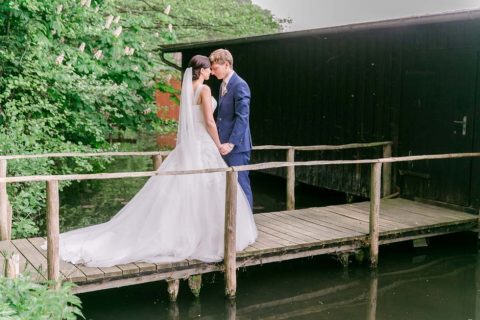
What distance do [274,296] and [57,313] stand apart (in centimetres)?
353

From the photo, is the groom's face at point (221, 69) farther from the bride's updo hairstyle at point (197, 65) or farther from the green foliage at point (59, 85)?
the green foliage at point (59, 85)

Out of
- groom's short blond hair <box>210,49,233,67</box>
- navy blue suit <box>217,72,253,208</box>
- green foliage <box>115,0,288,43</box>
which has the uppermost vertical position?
green foliage <box>115,0,288,43</box>

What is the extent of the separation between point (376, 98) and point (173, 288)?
6.10 meters

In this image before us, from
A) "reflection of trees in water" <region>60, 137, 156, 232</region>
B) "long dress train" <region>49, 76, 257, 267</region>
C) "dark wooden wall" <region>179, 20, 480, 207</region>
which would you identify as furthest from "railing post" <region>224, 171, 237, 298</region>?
"dark wooden wall" <region>179, 20, 480, 207</region>

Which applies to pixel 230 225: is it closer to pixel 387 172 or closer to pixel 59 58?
pixel 59 58

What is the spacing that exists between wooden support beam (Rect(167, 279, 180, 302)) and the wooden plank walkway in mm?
123

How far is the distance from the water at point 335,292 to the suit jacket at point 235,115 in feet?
5.36

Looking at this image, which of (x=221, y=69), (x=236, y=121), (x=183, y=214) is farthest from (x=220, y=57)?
(x=183, y=214)

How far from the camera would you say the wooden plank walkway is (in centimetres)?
589

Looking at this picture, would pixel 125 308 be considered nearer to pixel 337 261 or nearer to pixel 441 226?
pixel 337 261

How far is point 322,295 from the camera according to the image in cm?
691

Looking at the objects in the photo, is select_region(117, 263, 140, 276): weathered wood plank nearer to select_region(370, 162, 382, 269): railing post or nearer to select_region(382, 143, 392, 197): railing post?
select_region(370, 162, 382, 269): railing post

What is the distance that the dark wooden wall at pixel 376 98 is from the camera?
9.52 meters

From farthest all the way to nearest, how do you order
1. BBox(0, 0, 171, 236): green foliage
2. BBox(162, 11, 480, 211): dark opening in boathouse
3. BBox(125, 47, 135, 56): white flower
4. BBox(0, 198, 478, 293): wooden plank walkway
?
BBox(125, 47, 135, 56): white flower → BBox(162, 11, 480, 211): dark opening in boathouse → BBox(0, 0, 171, 236): green foliage → BBox(0, 198, 478, 293): wooden plank walkway
